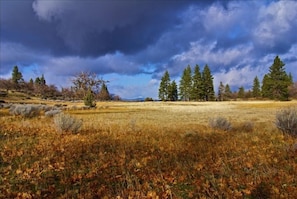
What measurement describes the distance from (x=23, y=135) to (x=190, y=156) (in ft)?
22.6

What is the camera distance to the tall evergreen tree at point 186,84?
8300cm

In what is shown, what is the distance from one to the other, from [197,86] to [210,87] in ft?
14.5

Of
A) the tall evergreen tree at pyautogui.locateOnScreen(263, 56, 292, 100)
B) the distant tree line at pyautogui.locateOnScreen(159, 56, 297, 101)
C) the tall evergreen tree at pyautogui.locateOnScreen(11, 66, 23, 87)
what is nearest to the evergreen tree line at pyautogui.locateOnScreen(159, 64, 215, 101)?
the distant tree line at pyautogui.locateOnScreen(159, 56, 297, 101)

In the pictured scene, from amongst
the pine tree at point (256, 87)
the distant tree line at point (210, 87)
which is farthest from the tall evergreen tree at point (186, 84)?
the pine tree at point (256, 87)

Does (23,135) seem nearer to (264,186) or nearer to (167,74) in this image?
(264,186)

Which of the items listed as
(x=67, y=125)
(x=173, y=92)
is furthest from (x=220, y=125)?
(x=173, y=92)

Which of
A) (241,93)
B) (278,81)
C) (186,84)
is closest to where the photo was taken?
(278,81)

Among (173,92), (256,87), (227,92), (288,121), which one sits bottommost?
(288,121)

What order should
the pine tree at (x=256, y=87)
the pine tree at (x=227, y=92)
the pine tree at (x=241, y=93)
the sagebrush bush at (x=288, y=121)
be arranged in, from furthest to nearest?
1. the pine tree at (x=241, y=93)
2. the pine tree at (x=227, y=92)
3. the pine tree at (x=256, y=87)
4. the sagebrush bush at (x=288, y=121)

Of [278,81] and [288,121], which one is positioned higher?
[278,81]

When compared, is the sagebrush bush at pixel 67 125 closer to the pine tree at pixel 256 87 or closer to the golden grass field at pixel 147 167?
the golden grass field at pixel 147 167

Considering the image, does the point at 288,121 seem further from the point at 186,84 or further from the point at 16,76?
the point at 16,76

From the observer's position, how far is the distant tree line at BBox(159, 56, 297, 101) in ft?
216

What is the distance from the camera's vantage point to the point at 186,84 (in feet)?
274
